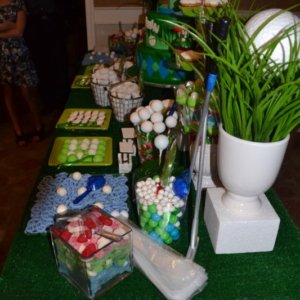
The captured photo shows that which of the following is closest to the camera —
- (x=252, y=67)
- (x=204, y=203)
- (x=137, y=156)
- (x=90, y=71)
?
(x=252, y=67)

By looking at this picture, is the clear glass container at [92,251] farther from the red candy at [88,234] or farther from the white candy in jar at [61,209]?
the white candy in jar at [61,209]

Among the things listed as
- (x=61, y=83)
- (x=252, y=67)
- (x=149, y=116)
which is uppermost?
(x=252, y=67)

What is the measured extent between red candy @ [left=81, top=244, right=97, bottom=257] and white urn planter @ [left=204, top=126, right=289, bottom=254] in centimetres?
27

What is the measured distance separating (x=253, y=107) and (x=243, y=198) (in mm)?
210

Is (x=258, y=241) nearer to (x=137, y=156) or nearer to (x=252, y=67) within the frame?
(x=252, y=67)

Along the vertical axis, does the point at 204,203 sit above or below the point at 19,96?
above

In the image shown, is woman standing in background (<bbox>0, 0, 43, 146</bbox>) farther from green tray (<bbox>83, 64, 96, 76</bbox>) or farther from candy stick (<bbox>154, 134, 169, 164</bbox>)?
candy stick (<bbox>154, 134, 169, 164</bbox>)

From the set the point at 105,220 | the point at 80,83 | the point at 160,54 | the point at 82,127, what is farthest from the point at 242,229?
the point at 80,83

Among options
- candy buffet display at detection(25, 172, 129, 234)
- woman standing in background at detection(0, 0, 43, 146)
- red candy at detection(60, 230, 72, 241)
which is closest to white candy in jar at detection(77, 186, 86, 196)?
candy buffet display at detection(25, 172, 129, 234)

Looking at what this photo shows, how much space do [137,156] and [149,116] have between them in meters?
0.17

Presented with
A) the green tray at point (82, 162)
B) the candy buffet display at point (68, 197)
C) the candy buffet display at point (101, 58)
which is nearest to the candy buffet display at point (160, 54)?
the green tray at point (82, 162)

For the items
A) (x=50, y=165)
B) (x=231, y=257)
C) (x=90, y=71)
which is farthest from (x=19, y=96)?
(x=231, y=257)

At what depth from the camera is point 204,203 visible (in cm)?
96

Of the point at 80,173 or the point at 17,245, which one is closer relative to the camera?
the point at 17,245
